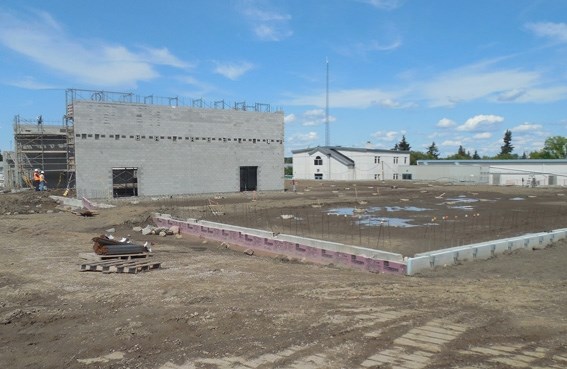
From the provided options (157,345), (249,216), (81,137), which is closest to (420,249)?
(157,345)

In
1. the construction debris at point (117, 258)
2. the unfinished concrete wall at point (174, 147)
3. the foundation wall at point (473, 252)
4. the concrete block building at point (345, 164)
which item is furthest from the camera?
the concrete block building at point (345, 164)

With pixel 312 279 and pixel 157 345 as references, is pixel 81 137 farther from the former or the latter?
pixel 157 345

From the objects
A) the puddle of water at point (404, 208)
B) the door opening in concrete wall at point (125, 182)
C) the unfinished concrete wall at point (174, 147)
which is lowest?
the puddle of water at point (404, 208)

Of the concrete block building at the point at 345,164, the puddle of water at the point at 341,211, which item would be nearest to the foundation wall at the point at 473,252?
the puddle of water at the point at 341,211

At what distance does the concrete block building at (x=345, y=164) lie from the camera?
275 ft

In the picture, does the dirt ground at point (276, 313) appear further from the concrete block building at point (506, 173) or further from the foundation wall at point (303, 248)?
the concrete block building at point (506, 173)

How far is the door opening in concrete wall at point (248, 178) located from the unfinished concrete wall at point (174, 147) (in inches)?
39.5

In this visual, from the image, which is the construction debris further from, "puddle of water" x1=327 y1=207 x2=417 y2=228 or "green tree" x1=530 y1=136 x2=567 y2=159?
"green tree" x1=530 y1=136 x2=567 y2=159

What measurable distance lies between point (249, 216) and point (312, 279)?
13.9 m

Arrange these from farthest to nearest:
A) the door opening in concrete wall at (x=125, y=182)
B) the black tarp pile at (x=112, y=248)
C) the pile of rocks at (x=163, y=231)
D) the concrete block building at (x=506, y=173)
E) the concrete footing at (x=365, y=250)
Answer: the concrete block building at (x=506, y=173)
the door opening in concrete wall at (x=125, y=182)
the pile of rocks at (x=163, y=231)
the black tarp pile at (x=112, y=248)
the concrete footing at (x=365, y=250)

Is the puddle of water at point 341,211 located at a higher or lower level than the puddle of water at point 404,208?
lower

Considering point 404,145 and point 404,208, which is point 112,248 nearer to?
point 404,208

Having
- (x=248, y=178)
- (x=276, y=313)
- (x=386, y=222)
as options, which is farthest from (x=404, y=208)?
(x=276, y=313)

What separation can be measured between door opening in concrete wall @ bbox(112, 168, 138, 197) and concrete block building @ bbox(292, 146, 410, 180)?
5074 cm
